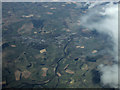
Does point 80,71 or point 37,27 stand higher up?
point 37,27

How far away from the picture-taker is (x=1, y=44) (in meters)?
68.9

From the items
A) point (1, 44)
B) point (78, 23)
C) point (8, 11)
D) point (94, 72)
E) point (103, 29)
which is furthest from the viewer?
point (8, 11)

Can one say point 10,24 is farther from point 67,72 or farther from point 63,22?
point 67,72

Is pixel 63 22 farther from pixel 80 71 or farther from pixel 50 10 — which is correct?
pixel 80 71

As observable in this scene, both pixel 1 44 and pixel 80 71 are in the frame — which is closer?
pixel 80 71

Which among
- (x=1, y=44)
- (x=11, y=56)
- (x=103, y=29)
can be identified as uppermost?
(x=103, y=29)

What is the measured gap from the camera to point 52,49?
219 ft

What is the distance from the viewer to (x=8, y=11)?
101 metres

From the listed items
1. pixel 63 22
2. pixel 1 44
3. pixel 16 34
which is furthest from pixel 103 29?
pixel 1 44

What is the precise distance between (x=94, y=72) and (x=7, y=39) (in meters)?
39.3

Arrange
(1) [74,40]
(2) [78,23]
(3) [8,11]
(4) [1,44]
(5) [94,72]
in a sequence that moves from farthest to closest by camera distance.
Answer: (3) [8,11] → (2) [78,23] → (1) [74,40] → (4) [1,44] → (5) [94,72]

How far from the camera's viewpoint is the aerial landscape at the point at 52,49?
2071 inches

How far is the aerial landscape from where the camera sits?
52594mm

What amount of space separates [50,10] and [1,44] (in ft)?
145
